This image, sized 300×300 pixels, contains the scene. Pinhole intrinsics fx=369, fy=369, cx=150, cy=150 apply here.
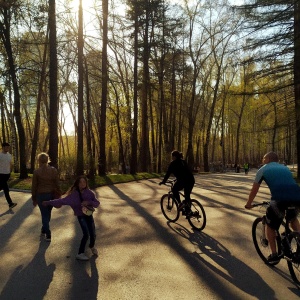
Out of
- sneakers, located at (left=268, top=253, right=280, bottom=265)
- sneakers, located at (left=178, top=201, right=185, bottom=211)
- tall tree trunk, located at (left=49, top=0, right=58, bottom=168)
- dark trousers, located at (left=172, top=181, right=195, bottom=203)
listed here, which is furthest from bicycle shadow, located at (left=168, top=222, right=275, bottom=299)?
tall tree trunk, located at (left=49, top=0, right=58, bottom=168)

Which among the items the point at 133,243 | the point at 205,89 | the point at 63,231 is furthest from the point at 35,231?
the point at 205,89

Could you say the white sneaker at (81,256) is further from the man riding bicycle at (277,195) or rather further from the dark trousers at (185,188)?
the dark trousers at (185,188)

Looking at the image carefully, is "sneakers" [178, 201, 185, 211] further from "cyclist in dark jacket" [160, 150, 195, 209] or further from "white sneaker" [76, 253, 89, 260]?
"white sneaker" [76, 253, 89, 260]

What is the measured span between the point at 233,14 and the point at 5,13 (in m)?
12.2

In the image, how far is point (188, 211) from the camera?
855cm

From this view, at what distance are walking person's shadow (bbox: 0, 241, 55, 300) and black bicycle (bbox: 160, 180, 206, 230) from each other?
362 centimetres

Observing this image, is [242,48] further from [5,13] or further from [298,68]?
[5,13]

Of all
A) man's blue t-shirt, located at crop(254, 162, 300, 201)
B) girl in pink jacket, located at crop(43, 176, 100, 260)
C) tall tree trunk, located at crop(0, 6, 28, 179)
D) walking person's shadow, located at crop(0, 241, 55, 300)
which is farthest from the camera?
tall tree trunk, located at crop(0, 6, 28, 179)

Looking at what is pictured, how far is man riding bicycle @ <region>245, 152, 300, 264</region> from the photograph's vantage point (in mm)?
5121

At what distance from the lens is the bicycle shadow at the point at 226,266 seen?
4.66m

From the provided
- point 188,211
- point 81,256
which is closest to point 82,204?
point 81,256

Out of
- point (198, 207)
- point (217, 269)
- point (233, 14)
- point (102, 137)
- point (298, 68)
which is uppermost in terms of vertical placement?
point (233, 14)

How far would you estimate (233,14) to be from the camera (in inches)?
698

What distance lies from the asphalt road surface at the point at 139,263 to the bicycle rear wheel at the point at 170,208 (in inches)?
9.0
